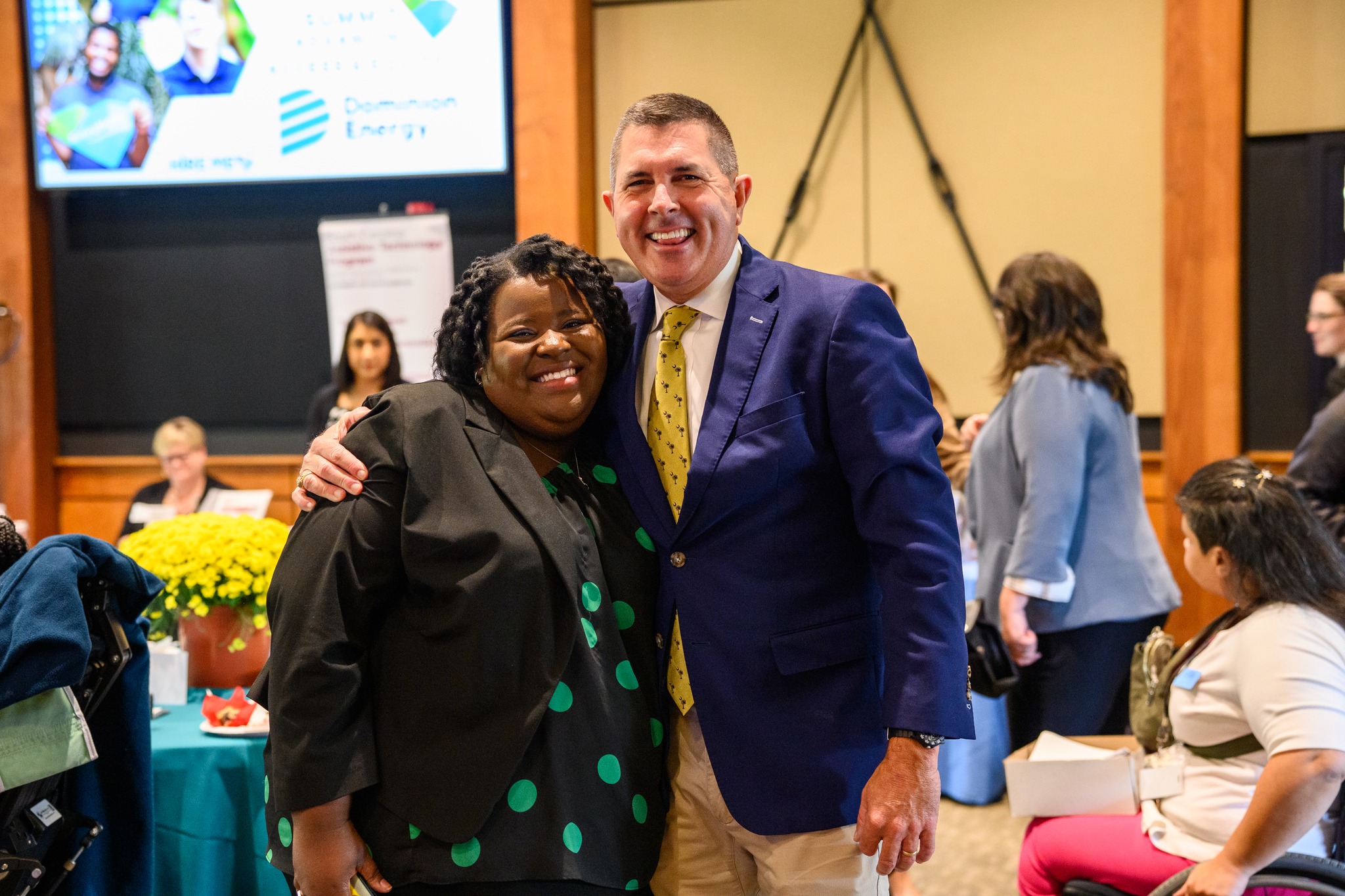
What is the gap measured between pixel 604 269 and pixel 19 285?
4.86 m

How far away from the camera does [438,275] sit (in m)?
5.27

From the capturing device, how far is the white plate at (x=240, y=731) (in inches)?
80.6

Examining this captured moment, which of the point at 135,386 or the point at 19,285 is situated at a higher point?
the point at 19,285

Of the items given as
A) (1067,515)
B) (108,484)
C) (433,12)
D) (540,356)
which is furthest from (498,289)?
(108,484)

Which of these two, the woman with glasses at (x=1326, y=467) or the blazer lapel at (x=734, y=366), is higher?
the blazer lapel at (x=734, y=366)

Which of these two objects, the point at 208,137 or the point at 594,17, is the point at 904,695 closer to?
the point at 594,17

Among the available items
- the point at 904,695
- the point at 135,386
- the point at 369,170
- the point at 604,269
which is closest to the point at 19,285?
the point at 135,386

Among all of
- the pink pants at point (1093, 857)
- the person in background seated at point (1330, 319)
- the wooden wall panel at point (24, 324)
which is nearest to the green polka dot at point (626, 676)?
the pink pants at point (1093, 857)

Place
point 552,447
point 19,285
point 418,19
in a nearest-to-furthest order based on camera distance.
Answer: point 552,447
point 418,19
point 19,285

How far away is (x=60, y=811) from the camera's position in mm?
1897

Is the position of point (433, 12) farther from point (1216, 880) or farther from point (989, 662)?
point (1216, 880)

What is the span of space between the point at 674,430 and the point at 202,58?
4463 mm

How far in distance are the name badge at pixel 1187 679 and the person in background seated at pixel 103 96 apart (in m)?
4.95

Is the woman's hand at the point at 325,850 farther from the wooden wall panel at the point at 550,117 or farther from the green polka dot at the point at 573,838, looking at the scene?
the wooden wall panel at the point at 550,117
